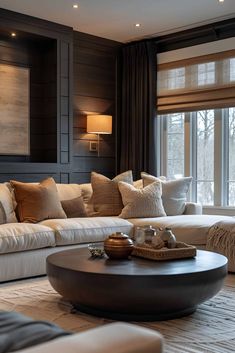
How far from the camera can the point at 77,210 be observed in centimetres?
492

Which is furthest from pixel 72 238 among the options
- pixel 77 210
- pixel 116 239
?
pixel 116 239

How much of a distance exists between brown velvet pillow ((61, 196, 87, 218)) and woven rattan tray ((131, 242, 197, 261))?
5.55 feet

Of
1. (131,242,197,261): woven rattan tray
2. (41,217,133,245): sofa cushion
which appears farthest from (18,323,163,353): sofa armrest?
(41,217,133,245): sofa cushion

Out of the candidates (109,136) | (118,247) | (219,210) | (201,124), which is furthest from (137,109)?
(118,247)

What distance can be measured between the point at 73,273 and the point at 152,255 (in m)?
0.56

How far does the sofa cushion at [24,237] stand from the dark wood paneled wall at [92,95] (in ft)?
6.45

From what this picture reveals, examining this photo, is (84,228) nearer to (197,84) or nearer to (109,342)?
(197,84)

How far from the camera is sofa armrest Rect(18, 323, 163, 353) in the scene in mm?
877

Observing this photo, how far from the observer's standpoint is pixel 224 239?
425cm

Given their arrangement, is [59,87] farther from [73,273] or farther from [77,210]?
[73,273]

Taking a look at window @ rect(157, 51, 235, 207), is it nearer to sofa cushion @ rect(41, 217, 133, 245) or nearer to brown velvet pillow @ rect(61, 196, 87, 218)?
sofa cushion @ rect(41, 217, 133, 245)

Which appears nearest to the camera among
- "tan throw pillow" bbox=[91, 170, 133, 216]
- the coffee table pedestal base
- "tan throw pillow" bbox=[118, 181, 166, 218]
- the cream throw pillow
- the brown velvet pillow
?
the coffee table pedestal base

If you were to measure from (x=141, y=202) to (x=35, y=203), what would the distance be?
1.13 m

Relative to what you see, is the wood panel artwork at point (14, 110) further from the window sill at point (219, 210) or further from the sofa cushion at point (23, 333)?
the sofa cushion at point (23, 333)
